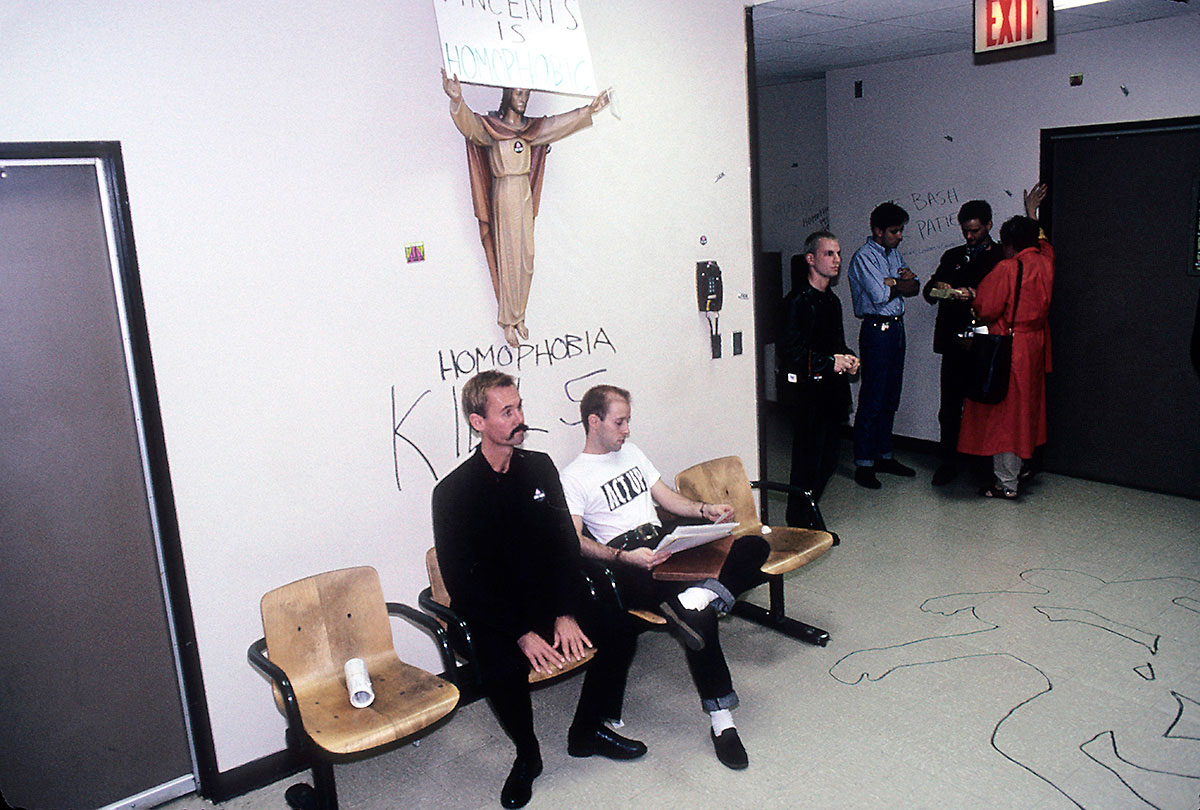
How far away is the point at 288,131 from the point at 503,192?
74 cm

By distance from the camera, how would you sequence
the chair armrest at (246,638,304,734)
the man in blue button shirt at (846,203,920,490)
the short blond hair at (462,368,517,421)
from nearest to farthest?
1. the chair armrest at (246,638,304,734)
2. the short blond hair at (462,368,517,421)
3. the man in blue button shirt at (846,203,920,490)

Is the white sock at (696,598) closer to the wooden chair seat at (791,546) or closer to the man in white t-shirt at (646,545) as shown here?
the man in white t-shirt at (646,545)

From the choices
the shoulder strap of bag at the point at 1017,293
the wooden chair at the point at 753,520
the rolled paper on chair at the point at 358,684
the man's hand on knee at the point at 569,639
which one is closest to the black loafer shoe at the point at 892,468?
the shoulder strap of bag at the point at 1017,293

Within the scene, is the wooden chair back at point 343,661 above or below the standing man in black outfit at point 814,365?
below

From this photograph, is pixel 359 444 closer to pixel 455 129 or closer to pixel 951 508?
pixel 455 129

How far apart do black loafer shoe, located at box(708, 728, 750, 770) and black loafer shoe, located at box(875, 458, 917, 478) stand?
3302 mm

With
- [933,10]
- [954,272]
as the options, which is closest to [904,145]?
[954,272]

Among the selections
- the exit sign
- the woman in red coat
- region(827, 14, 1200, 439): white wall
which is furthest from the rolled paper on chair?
region(827, 14, 1200, 439): white wall

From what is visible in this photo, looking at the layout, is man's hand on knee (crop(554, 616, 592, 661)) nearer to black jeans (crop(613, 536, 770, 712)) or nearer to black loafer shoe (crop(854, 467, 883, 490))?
black jeans (crop(613, 536, 770, 712))

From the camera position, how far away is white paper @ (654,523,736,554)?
305cm

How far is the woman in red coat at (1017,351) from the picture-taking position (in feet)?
16.3

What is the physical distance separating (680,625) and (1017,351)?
3112mm

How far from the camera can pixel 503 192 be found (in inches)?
129

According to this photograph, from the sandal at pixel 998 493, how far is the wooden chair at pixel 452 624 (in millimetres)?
3318
